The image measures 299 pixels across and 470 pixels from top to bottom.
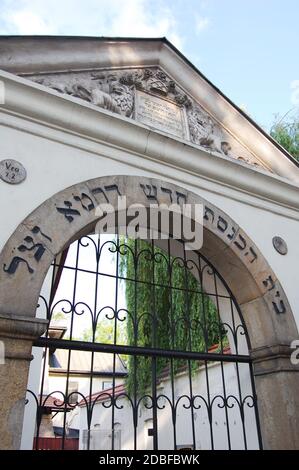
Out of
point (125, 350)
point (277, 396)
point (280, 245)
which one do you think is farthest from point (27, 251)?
point (280, 245)

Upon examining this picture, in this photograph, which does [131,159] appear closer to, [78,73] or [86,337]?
[78,73]

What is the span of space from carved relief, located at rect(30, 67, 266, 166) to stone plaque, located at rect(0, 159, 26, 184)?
111 cm

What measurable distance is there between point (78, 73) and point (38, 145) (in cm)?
120

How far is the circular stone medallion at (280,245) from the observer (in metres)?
4.93

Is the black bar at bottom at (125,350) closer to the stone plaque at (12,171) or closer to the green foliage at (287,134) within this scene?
the stone plaque at (12,171)

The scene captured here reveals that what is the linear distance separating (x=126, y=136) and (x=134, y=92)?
0.86 m

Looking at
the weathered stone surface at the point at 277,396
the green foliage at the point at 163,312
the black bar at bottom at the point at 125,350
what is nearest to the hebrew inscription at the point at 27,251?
the black bar at bottom at the point at 125,350

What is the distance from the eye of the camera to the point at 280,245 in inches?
196

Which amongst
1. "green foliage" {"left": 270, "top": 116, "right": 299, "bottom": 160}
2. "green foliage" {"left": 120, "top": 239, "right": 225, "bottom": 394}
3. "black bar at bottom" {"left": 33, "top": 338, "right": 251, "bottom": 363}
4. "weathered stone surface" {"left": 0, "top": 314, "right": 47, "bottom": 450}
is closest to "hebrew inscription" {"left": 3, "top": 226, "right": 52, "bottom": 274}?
"weathered stone surface" {"left": 0, "top": 314, "right": 47, "bottom": 450}

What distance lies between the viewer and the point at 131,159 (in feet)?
14.0

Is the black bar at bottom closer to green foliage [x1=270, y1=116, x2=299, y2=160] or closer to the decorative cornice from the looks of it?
the decorative cornice

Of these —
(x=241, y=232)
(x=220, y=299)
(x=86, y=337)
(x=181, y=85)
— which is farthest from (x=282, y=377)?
(x=86, y=337)

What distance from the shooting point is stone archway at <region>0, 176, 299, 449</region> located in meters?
2.87
